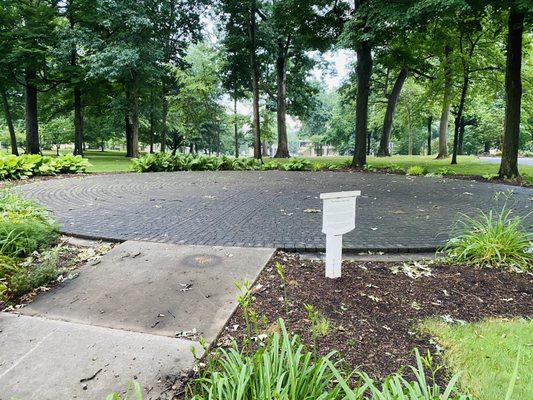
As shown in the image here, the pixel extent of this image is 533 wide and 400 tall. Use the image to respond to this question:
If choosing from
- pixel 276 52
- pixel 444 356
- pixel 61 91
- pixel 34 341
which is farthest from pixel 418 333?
pixel 61 91

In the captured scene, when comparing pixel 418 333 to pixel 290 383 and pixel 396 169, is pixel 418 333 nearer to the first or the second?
pixel 290 383

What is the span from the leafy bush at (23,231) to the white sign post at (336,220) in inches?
119

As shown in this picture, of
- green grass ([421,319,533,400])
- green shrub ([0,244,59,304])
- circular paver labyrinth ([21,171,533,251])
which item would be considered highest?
circular paver labyrinth ([21,171,533,251])

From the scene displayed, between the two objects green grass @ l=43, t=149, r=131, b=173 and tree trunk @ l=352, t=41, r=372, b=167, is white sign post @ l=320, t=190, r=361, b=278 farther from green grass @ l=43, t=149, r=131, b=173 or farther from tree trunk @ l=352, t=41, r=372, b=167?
green grass @ l=43, t=149, r=131, b=173

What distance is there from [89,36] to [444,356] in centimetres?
2006

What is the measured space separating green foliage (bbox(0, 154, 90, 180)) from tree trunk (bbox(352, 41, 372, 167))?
10030mm

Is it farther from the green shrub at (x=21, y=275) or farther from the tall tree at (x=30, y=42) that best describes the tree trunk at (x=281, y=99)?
the green shrub at (x=21, y=275)

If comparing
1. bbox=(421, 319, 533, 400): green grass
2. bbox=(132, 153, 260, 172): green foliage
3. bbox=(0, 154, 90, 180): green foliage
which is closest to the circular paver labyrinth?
bbox=(0, 154, 90, 180): green foliage

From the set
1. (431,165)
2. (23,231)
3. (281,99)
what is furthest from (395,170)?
(23,231)

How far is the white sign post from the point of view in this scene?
10.1 feet

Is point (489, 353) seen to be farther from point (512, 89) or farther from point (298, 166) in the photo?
point (298, 166)

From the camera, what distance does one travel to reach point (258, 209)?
20.2 feet

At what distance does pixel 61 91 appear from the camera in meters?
22.1

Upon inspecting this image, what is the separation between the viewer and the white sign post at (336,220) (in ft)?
10.1
